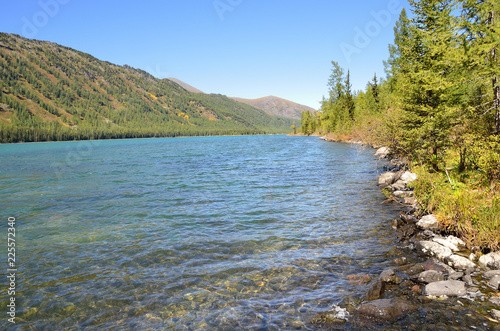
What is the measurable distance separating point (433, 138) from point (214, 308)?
17200mm

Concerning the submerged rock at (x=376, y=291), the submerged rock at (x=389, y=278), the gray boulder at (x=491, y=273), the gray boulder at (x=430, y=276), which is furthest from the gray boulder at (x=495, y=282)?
the submerged rock at (x=376, y=291)

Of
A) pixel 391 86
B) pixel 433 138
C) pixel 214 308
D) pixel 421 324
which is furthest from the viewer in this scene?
pixel 391 86

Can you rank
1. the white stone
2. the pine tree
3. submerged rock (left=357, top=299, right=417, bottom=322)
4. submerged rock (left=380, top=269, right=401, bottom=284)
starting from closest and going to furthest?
submerged rock (left=357, top=299, right=417, bottom=322) < submerged rock (left=380, top=269, right=401, bottom=284) < the pine tree < the white stone

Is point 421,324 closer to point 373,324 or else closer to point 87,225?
point 373,324

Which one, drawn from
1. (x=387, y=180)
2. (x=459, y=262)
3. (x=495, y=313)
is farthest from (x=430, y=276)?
(x=387, y=180)

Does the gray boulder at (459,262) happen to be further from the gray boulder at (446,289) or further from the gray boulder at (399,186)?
the gray boulder at (399,186)

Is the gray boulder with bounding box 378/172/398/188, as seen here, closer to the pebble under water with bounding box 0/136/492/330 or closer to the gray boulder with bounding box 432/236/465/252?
the pebble under water with bounding box 0/136/492/330

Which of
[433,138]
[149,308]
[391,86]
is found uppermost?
[391,86]

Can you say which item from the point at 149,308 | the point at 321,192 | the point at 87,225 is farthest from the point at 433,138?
the point at 87,225

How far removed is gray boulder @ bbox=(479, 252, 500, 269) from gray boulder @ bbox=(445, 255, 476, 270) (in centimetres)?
32

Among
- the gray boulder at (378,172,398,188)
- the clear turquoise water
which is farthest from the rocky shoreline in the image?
the gray boulder at (378,172,398,188)

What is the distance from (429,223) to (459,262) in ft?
10.9

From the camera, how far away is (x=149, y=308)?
7.29 m

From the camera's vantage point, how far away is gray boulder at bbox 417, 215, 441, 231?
1116cm
